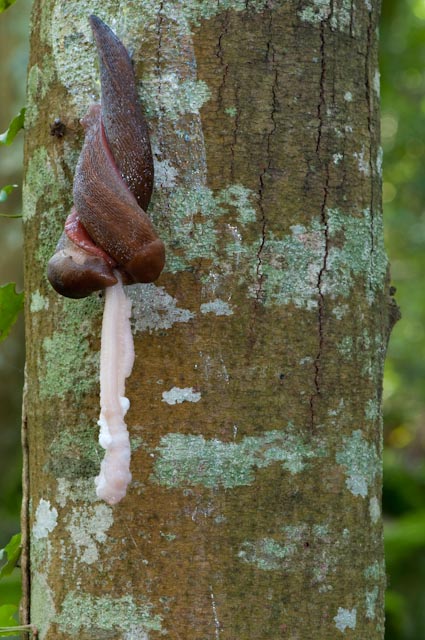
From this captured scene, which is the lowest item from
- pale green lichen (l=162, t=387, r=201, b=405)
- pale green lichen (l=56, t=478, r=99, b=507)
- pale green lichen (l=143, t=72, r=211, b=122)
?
pale green lichen (l=56, t=478, r=99, b=507)

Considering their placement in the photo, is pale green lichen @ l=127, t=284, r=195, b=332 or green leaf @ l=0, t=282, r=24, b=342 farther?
green leaf @ l=0, t=282, r=24, b=342

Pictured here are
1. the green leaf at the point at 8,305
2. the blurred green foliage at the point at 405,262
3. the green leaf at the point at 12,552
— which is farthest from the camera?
the blurred green foliage at the point at 405,262

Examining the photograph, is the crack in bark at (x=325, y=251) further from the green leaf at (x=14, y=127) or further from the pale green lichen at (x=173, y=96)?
the green leaf at (x=14, y=127)

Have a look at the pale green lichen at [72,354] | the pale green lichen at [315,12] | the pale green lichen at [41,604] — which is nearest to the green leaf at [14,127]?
the pale green lichen at [72,354]

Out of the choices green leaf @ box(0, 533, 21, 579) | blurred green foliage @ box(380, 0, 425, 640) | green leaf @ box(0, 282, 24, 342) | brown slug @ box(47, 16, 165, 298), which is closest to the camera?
brown slug @ box(47, 16, 165, 298)

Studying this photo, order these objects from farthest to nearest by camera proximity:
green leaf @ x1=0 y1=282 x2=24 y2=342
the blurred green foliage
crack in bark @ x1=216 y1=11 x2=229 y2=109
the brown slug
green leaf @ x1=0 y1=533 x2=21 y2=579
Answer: the blurred green foliage
green leaf @ x1=0 y1=282 x2=24 y2=342
green leaf @ x1=0 y1=533 x2=21 y2=579
crack in bark @ x1=216 y1=11 x2=229 y2=109
the brown slug

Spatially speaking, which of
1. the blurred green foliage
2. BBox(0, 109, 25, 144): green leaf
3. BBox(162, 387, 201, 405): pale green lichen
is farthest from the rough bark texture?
the blurred green foliage

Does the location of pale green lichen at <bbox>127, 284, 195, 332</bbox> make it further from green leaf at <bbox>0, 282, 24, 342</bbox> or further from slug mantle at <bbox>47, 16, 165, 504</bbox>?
green leaf at <bbox>0, 282, 24, 342</bbox>

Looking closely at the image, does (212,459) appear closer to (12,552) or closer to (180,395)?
(180,395)

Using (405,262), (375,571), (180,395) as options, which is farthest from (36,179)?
(405,262)
